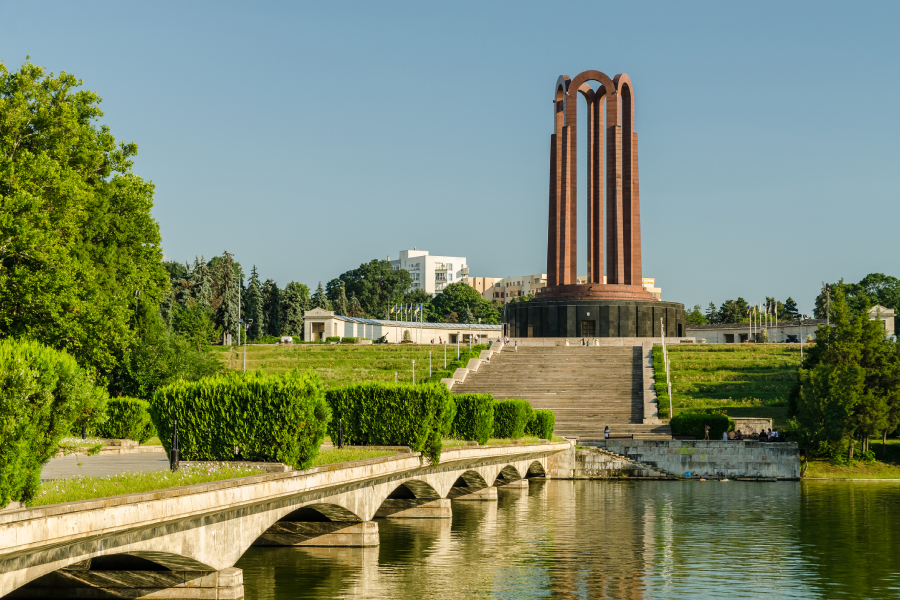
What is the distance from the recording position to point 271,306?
349 feet

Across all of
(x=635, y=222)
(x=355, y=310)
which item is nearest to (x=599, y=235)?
(x=635, y=222)

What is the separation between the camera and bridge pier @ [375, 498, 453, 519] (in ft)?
86.3

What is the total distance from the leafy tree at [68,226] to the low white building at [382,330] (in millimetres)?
52954

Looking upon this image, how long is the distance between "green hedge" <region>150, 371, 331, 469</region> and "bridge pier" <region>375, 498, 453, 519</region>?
1061cm

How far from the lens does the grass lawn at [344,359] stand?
59.8 meters

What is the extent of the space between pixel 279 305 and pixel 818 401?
239 ft

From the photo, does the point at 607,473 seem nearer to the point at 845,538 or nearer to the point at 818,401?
the point at 818,401

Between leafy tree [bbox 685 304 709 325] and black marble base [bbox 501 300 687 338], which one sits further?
leafy tree [bbox 685 304 709 325]

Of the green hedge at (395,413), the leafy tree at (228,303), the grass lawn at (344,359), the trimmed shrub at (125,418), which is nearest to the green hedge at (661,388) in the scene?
the grass lawn at (344,359)

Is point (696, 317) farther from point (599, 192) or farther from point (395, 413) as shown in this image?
point (395, 413)

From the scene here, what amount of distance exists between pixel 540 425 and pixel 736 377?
70.8 feet

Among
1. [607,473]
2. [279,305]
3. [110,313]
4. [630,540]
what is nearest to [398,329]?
[279,305]

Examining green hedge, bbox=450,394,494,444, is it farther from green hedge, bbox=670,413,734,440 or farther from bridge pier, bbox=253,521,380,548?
green hedge, bbox=670,413,734,440

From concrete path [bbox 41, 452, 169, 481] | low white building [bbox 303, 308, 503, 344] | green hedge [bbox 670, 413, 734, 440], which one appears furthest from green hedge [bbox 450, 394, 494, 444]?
low white building [bbox 303, 308, 503, 344]
